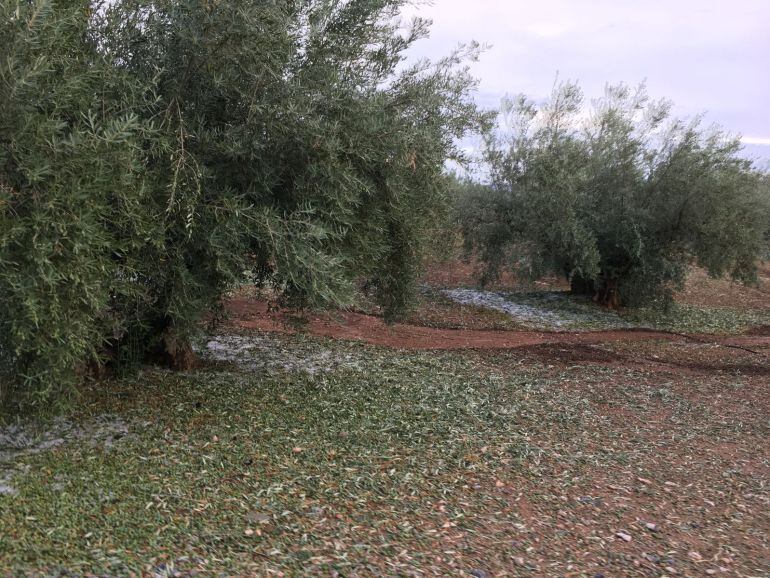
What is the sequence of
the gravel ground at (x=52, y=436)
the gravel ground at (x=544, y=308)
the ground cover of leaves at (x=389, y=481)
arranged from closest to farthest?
the ground cover of leaves at (x=389, y=481)
the gravel ground at (x=52, y=436)
the gravel ground at (x=544, y=308)

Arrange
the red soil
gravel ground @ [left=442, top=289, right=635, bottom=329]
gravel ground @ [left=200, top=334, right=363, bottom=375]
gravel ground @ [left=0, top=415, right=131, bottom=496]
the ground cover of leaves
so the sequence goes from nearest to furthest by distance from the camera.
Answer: the ground cover of leaves → gravel ground @ [left=0, top=415, right=131, bottom=496] → gravel ground @ [left=200, top=334, right=363, bottom=375] → the red soil → gravel ground @ [left=442, top=289, right=635, bottom=329]

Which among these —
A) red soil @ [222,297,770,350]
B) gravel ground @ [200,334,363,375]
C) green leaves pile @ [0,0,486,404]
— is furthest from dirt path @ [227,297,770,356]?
green leaves pile @ [0,0,486,404]

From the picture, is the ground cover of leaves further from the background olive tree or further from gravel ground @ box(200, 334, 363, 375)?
the background olive tree

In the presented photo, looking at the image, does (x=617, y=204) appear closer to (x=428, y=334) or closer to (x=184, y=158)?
(x=428, y=334)

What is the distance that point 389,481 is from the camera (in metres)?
5.72

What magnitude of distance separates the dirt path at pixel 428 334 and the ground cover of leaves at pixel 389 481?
3.73m

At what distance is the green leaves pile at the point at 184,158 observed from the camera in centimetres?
451

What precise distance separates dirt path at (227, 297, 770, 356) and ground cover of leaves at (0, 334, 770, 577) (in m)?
3.73

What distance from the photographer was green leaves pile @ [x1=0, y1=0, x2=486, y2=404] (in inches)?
177

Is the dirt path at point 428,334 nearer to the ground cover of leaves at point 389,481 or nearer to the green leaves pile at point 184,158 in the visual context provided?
the ground cover of leaves at point 389,481

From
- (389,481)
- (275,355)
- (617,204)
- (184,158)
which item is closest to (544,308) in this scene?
(617,204)

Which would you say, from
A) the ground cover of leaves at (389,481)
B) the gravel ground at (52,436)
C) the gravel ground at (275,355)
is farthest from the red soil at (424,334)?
the gravel ground at (52,436)

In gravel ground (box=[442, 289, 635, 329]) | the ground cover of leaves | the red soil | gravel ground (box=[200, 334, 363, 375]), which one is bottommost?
the ground cover of leaves

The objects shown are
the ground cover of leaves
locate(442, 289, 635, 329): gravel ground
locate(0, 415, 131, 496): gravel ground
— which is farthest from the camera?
locate(442, 289, 635, 329): gravel ground
